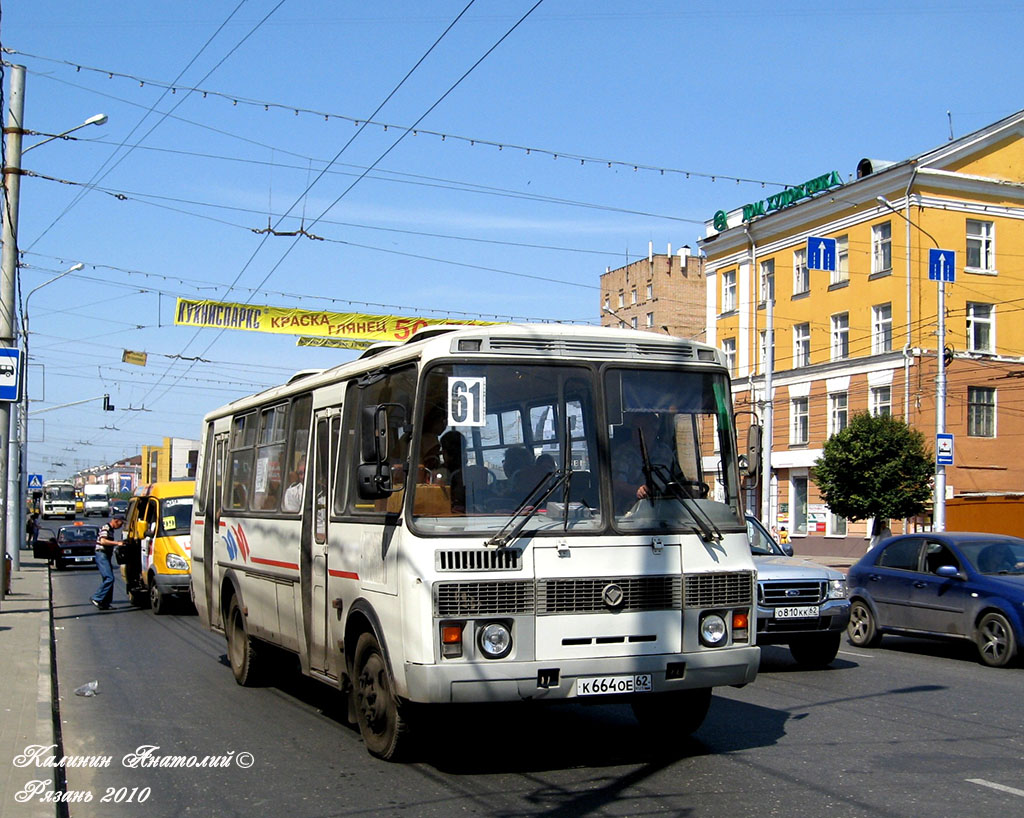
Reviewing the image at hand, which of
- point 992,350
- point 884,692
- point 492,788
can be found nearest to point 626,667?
point 492,788

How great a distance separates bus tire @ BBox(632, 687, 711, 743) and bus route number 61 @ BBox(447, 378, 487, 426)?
2.33 m

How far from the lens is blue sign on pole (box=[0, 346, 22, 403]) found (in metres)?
18.0

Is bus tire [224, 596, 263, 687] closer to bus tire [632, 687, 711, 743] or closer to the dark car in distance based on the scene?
bus tire [632, 687, 711, 743]

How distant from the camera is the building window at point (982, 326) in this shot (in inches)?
1668

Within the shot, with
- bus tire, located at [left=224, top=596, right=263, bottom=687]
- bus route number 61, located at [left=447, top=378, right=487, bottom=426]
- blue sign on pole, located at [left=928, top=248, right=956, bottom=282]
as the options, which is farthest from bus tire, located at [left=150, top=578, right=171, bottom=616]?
blue sign on pole, located at [left=928, top=248, right=956, bottom=282]

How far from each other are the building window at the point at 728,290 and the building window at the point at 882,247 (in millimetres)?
8975

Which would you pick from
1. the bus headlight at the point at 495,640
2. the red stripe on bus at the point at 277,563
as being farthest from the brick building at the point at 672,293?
the bus headlight at the point at 495,640

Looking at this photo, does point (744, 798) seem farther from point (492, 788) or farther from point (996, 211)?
point (996, 211)

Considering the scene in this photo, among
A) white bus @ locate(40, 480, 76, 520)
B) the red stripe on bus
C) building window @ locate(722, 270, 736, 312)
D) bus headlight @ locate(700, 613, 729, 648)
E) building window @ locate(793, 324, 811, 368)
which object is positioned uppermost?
building window @ locate(722, 270, 736, 312)

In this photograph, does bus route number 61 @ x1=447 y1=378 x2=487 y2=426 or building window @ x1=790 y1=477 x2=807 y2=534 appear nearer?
bus route number 61 @ x1=447 y1=378 x2=487 y2=426

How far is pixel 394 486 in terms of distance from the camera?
23.9 ft

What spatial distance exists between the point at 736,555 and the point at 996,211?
39.8m

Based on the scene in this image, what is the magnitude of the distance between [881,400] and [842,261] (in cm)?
590

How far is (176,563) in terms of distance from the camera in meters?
19.9
